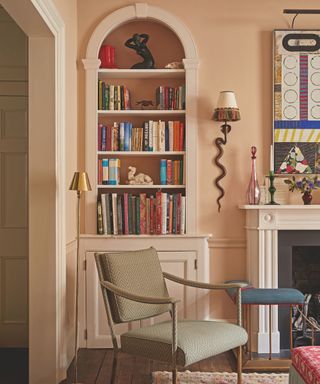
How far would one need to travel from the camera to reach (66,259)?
4.09 metres

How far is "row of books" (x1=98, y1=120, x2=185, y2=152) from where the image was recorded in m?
4.71

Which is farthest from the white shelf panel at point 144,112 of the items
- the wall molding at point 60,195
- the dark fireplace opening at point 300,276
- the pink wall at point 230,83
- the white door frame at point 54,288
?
the dark fireplace opening at point 300,276

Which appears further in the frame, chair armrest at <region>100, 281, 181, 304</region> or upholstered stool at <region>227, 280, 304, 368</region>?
upholstered stool at <region>227, 280, 304, 368</region>

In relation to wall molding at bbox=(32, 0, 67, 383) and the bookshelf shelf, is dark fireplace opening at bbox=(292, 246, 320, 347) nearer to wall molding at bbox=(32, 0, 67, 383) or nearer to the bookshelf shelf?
the bookshelf shelf

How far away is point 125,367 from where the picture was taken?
13.6 feet

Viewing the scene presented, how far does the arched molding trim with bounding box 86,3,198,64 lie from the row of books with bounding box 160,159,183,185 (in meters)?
0.84

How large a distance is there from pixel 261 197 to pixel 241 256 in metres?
0.50

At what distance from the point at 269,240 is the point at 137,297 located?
1486 millimetres

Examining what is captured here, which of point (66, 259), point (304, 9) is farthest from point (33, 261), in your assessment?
point (304, 9)

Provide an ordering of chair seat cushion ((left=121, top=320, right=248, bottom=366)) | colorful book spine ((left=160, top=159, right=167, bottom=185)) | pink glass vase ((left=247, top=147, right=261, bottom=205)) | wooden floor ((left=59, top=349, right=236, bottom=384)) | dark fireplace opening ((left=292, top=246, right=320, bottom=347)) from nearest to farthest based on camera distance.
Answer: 1. chair seat cushion ((left=121, top=320, right=248, bottom=366))
2. wooden floor ((left=59, top=349, right=236, bottom=384))
3. pink glass vase ((left=247, top=147, right=261, bottom=205))
4. colorful book spine ((left=160, top=159, right=167, bottom=185))
5. dark fireplace opening ((left=292, top=246, right=320, bottom=347))

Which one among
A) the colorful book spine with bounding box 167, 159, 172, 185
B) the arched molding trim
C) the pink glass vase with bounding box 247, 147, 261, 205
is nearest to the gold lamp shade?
the colorful book spine with bounding box 167, 159, 172, 185

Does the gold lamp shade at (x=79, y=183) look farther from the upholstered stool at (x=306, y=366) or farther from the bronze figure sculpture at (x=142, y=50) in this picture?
the upholstered stool at (x=306, y=366)

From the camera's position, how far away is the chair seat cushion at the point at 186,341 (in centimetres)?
324

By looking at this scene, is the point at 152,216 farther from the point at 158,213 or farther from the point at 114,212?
the point at 114,212
